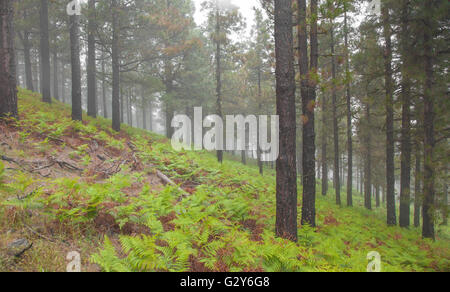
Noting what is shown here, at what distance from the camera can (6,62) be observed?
7.54 meters

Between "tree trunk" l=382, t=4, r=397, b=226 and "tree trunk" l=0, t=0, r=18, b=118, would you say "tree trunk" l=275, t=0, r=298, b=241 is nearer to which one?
"tree trunk" l=382, t=4, r=397, b=226

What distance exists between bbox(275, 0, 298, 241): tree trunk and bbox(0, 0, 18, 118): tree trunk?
902 centimetres

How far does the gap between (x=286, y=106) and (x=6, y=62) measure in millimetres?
9503

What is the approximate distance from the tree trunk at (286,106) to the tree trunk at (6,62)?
9015 mm

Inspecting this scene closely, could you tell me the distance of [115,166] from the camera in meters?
7.61

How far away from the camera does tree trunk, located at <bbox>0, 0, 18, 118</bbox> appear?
7438mm

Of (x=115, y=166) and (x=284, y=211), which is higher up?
(x=115, y=166)

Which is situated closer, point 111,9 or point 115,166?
point 115,166

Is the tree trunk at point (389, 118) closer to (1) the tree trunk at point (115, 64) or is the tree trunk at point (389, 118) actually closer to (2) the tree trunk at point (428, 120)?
(2) the tree trunk at point (428, 120)

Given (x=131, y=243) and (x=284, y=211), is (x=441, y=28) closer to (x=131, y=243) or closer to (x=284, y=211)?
(x=284, y=211)

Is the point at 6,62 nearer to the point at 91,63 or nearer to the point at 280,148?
the point at 91,63

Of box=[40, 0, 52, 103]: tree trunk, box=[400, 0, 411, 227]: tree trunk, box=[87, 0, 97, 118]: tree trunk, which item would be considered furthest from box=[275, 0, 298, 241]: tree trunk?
box=[40, 0, 52, 103]: tree trunk

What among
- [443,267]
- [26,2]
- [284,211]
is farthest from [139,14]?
[443,267]
